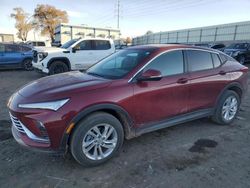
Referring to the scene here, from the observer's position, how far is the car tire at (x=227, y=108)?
4.28 m

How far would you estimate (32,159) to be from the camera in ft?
10.2

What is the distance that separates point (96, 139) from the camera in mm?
2926

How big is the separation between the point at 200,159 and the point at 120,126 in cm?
134

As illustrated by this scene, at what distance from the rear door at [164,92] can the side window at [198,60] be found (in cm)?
20

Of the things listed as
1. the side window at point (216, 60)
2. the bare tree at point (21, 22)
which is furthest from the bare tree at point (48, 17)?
the side window at point (216, 60)

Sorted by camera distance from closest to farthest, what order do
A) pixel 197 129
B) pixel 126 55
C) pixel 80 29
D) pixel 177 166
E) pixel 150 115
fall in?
pixel 177 166
pixel 150 115
pixel 126 55
pixel 197 129
pixel 80 29

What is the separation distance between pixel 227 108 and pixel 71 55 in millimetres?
7327

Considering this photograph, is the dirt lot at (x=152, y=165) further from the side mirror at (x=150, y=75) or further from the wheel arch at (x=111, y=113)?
the side mirror at (x=150, y=75)

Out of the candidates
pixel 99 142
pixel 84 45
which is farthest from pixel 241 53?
pixel 99 142

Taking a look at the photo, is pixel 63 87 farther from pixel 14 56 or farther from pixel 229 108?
pixel 14 56

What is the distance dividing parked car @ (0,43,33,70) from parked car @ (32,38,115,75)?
313cm

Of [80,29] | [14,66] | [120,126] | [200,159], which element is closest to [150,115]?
[120,126]

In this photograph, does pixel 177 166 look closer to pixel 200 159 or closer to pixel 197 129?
pixel 200 159

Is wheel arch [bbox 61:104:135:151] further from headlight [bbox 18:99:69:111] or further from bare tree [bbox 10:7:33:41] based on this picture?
bare tree [bbox 10:7:33:41]
